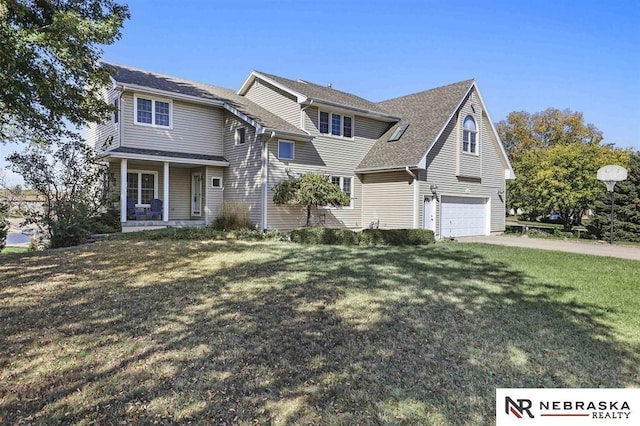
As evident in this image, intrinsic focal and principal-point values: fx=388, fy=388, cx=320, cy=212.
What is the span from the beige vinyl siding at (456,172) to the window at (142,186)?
11.9 metres

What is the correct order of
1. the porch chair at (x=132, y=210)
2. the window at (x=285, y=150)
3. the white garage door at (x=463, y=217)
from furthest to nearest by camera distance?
the white garage door at (x=463, y=217) → the window at (x=285, y=150) → the porch chair at (x=132, y=210)

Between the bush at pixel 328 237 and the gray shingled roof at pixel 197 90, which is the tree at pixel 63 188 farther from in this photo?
the bush at pixel 328 237

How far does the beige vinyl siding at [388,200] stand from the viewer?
17.1 meters

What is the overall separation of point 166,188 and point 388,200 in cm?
963

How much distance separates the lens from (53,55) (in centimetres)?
905

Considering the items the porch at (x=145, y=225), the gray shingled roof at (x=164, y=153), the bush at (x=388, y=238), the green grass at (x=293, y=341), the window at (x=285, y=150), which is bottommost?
the green grass at (x=293, y=341)

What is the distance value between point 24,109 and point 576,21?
16.9m

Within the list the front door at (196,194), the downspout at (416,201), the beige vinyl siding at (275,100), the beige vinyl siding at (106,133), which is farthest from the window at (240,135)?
the downspout at (416,201)

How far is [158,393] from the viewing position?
3291 millimetres

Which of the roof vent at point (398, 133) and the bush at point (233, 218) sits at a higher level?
the roof vent at point (398, 133)

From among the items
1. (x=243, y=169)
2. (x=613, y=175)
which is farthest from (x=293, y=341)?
(x=613, y=175)

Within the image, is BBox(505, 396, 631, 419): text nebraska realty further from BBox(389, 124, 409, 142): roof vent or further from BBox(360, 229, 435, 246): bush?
BBox(389, 124, 409, 142): roof vent

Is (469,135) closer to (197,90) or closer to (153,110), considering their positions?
(197,90)

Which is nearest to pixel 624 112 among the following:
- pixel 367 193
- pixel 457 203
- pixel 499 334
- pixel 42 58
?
pixel 457 203
